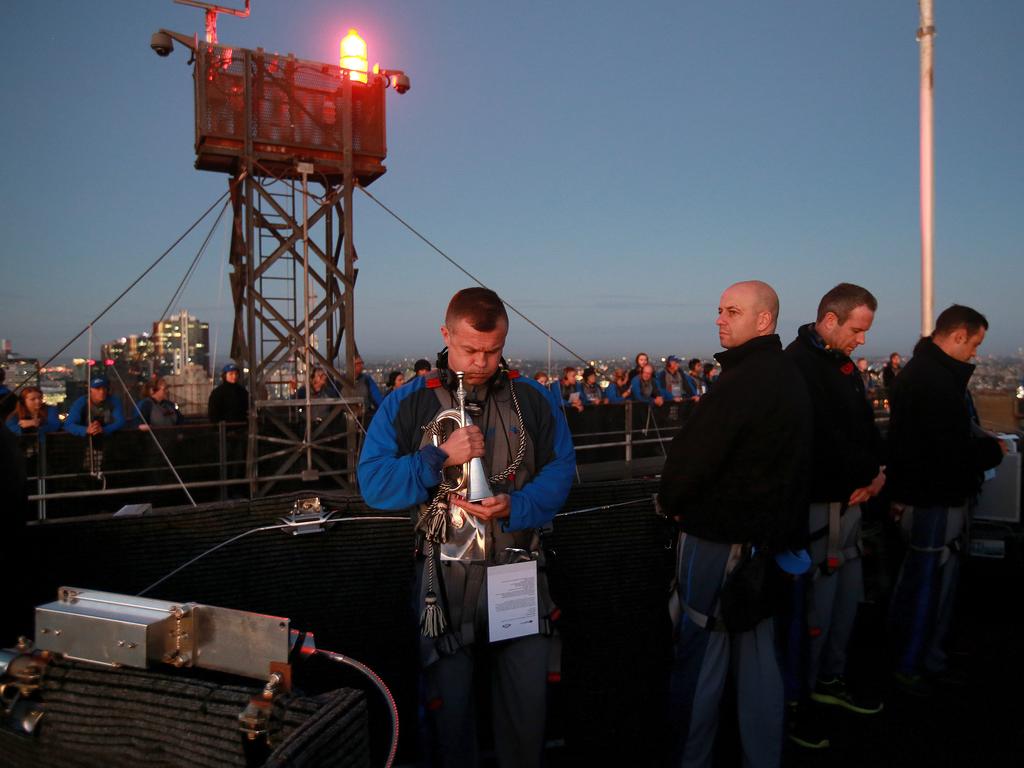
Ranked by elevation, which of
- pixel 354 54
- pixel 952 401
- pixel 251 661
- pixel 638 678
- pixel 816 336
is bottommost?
pixel 638 678

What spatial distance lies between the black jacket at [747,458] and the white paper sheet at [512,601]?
65 centimetres

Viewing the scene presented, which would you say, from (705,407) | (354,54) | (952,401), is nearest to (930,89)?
(952,401)

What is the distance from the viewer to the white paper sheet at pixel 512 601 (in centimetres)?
230

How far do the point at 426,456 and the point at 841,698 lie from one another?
2663mm

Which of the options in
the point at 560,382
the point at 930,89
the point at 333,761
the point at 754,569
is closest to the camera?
the point at 333,761

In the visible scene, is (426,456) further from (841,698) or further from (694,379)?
(694,379)

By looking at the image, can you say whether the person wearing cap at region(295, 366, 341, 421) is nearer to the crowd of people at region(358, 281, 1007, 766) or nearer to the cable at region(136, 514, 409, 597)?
the cable at region(136, 514, 409, 597)

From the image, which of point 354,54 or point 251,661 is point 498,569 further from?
point 354,54

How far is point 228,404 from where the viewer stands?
9695 mm

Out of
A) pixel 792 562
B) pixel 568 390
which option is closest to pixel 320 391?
pixel 568 390

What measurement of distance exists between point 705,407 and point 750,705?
1.15 m

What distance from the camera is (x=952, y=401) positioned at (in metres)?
3.55

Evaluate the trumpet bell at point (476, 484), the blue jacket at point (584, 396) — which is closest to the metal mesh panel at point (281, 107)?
the blue jacket at point (584, 396)

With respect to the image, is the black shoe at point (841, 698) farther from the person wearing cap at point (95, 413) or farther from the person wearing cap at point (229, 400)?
the person wearing cap at point (229, 400)
